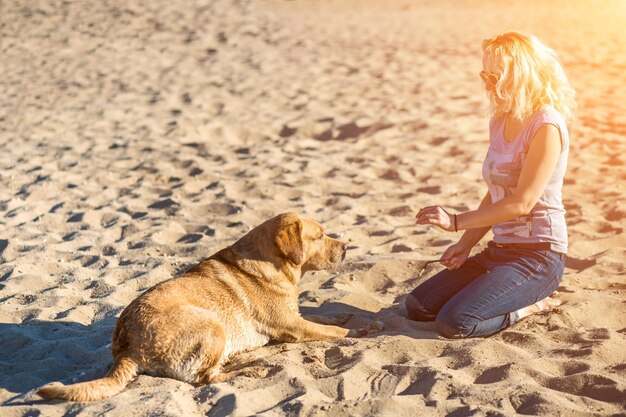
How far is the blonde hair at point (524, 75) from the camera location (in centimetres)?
485

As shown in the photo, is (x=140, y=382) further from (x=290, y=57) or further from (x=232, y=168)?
(x=290, y=57)

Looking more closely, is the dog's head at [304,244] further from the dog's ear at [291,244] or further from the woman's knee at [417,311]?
the woman's knee at [417,311]

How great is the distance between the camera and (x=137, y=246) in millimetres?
6758

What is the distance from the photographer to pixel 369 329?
512 cm

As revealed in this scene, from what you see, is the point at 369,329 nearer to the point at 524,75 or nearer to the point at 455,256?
the point at 455,256

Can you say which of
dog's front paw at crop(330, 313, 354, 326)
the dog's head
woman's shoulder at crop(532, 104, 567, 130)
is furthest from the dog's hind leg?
woman's shoulder at crop(532, 104, 567, 130)

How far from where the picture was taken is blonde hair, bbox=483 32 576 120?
4.85 metres

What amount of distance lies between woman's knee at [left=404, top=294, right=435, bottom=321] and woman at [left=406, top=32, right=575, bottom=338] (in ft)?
0.62

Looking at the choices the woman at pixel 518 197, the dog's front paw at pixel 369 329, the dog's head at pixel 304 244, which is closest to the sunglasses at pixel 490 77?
the woman at pixel 518 197

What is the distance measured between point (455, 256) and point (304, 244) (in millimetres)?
1154

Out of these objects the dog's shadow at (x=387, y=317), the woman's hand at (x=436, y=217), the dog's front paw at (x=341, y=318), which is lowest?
the dog's shadow at (x=387, y=317)

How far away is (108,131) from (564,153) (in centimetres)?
745

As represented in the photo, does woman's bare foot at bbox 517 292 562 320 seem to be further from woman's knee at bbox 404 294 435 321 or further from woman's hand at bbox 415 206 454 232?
woman's hand at bbox 415 206 454 232

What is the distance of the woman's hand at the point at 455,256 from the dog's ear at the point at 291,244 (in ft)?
3.64
